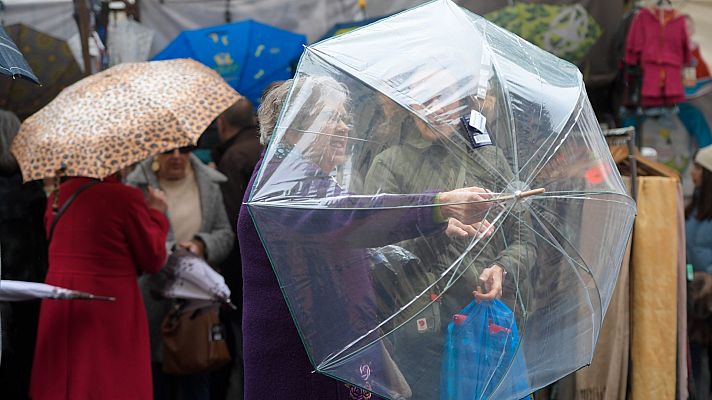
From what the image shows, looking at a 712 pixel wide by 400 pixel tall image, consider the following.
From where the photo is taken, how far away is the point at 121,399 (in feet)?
14.1

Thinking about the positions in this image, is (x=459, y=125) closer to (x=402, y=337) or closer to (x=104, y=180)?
(x=402, y=337)

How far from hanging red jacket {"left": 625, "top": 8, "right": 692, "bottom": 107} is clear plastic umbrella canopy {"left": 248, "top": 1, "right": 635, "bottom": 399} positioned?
12.1ft

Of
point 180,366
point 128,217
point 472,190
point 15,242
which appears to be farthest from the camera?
point 180,366

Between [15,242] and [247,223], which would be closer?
[247,223]

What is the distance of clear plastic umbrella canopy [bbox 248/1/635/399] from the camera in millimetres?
2395

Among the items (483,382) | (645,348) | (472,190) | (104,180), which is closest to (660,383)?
(645,348)

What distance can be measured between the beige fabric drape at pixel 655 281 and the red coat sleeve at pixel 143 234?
233 cm

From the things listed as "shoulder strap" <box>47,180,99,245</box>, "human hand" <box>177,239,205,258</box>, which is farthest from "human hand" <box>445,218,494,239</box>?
"human hand" <box>177,239,205,258</box>

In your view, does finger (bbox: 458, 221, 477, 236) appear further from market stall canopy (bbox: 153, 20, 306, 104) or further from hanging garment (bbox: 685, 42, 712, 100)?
hanging garment (bbox: 685, 42, 712, 100)

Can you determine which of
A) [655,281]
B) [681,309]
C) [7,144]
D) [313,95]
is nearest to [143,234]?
[7,144]

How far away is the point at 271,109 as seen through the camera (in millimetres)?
2922

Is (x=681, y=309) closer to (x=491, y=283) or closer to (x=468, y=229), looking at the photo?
(x=491, y=283)

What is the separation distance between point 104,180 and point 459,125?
240 cm

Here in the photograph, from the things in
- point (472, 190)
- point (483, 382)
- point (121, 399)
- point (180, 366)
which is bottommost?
point (180, 366)
